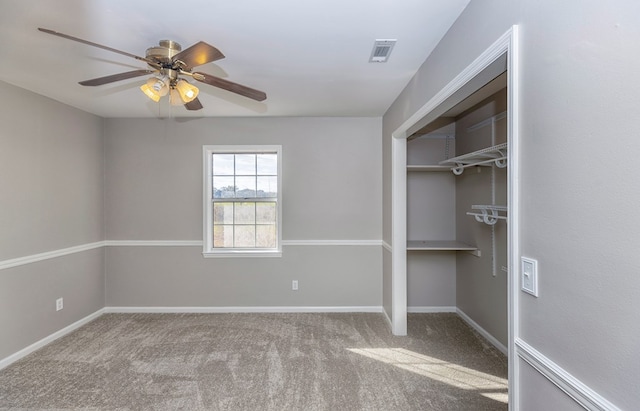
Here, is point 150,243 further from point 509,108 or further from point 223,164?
point 509,108

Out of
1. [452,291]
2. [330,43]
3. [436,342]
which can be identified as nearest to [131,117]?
[330,43]

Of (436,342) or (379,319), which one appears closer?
(436,342)

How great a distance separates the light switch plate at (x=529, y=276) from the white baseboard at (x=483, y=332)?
2.01m

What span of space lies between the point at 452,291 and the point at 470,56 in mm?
3211

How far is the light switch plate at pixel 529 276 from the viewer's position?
3.75 feet

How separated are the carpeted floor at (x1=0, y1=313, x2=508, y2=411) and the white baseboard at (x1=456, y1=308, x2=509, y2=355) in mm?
60

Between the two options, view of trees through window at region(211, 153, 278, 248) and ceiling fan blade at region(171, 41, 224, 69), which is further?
view of trees through window at region(211, 153, 278, 248)

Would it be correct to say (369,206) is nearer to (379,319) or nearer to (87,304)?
(379,319)

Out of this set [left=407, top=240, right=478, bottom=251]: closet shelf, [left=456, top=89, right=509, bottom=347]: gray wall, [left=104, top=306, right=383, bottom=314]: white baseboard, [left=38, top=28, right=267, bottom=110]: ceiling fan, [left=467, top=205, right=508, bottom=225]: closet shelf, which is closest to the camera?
[left=38, top=28, right=267, bottom=110]: ceiling fan

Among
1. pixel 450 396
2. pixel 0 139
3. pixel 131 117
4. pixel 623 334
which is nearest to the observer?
pixel 623 334

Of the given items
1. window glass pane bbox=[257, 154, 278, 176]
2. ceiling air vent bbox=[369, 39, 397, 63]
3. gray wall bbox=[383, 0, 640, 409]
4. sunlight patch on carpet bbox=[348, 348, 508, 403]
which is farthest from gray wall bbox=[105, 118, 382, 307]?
gray wall bbox=[383, 0, 640, 409]

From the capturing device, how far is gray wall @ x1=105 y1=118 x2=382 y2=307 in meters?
3.99

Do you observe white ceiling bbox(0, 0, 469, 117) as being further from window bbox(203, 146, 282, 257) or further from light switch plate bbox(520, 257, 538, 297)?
light switch plate bbox(520, 257, 538, 297)

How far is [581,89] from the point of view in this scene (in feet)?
3.04
